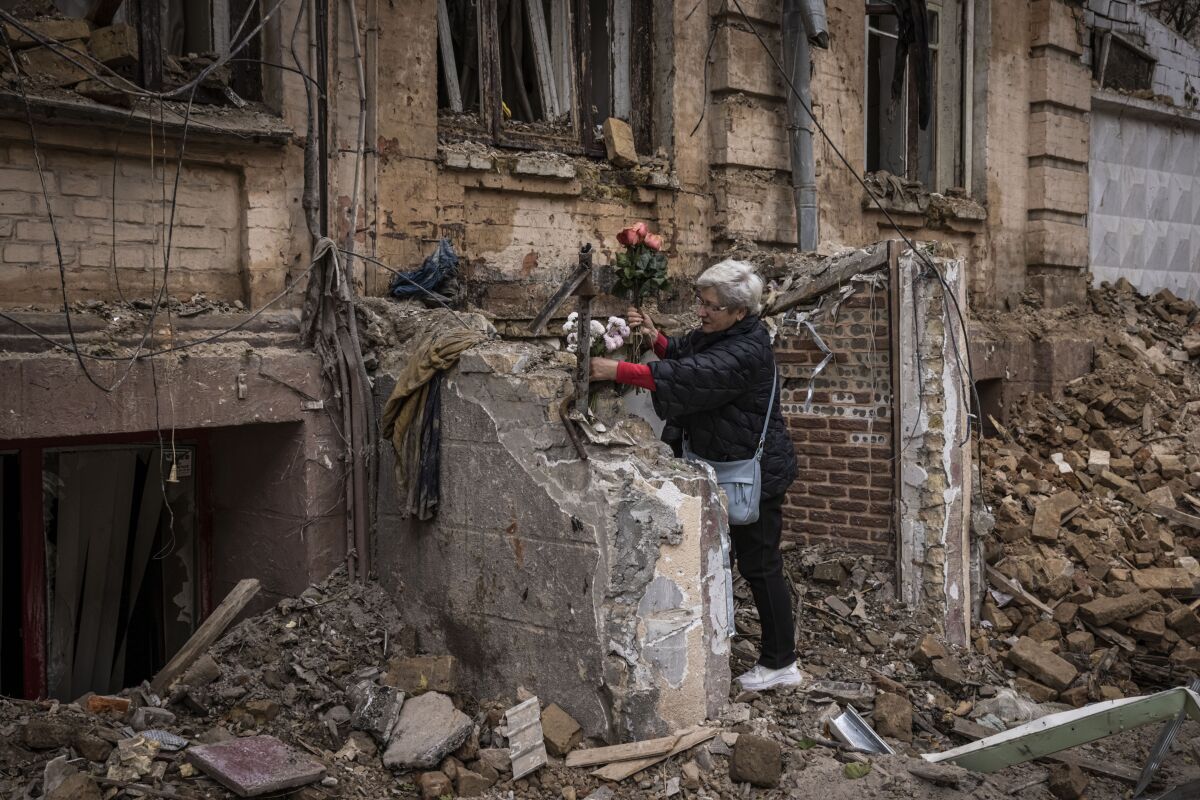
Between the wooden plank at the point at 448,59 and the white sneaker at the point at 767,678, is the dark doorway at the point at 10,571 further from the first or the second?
the white sneaker at the point at 767,678

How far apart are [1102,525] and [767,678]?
142 inches

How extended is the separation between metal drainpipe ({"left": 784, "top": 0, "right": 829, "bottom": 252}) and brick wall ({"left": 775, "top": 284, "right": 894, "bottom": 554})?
1.64 meters

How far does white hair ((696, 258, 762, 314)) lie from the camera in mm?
4996

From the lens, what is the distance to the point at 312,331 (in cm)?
580

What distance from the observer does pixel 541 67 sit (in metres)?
7.29

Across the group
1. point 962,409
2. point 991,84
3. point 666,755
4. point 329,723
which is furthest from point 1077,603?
point 991,84

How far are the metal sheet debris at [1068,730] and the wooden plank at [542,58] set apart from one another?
180 inches

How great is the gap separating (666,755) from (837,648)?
1851 millimetres

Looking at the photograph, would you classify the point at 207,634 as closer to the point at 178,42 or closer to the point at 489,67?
the point at 178,42

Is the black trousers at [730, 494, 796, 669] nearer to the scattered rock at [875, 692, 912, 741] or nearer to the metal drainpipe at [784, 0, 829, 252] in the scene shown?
the scattered rock at [875, 692, 912, 741]

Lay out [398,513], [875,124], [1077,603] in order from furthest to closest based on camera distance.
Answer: [875,124], [1077,603], [398,513]

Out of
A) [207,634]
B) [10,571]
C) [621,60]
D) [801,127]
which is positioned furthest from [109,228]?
[801,127]

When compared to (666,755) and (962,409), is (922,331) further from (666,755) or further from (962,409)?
(666,755)

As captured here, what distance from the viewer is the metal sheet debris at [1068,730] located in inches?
186
